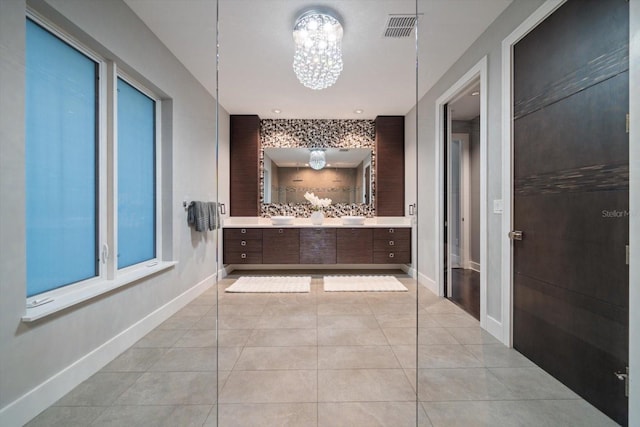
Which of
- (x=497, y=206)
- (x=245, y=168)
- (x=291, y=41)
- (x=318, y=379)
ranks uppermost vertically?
(x=291, y=41)

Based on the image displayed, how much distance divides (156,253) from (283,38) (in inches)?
71.5

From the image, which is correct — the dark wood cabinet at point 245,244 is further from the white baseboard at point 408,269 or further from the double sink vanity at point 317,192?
the white baseboard at point 408,269

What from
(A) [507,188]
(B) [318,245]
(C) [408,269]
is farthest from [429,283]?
(B) [318,245]

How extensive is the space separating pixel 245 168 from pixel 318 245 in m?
1.51

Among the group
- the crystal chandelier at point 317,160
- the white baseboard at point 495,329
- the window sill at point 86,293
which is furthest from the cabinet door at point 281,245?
the white baseboard at point 495,329

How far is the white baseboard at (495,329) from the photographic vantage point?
171cm

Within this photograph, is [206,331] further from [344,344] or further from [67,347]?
[344,344]

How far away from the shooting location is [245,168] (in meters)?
3.71

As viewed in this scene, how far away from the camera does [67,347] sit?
4.10ft

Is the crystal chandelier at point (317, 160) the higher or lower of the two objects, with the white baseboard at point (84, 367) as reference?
higher

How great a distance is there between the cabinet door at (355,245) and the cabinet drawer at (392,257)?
0.08 m

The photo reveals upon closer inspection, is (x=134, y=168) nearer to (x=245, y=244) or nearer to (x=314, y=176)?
(x=245, y=244)

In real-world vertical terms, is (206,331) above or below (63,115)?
below

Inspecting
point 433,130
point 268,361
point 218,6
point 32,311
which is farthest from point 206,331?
point 433,130
